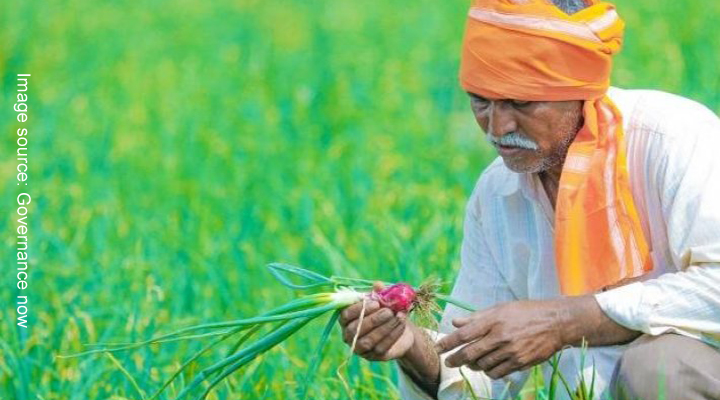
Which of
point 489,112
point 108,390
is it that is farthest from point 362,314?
point 108,390

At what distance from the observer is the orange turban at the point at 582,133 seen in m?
3.57

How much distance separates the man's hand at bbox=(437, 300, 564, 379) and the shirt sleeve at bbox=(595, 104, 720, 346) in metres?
0.12

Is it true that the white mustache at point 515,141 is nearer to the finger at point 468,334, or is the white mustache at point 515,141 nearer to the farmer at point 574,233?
the farmer at point 574,233

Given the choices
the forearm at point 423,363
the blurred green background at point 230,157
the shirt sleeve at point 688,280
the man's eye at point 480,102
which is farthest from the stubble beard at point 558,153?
the blurred green background at point 230,157

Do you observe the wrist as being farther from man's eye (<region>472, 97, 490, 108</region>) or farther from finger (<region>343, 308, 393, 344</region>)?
man's eye (<region>472, 97, 490, 108</region>)

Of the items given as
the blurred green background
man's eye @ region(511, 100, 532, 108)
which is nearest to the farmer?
man's eye @ region(511, 100, 532, 108)

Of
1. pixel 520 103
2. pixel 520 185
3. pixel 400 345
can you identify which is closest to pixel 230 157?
pixel 520 185

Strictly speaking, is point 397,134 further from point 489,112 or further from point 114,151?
point 489,112

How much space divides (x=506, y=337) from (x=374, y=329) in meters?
0.25

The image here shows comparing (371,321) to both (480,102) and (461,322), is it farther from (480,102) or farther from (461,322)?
(480,102)

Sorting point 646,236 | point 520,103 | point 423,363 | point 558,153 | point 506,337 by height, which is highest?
point 520,103

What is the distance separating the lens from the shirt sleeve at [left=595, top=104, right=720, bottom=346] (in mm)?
3387

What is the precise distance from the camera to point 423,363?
3.61 m

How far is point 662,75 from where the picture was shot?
696 cm
